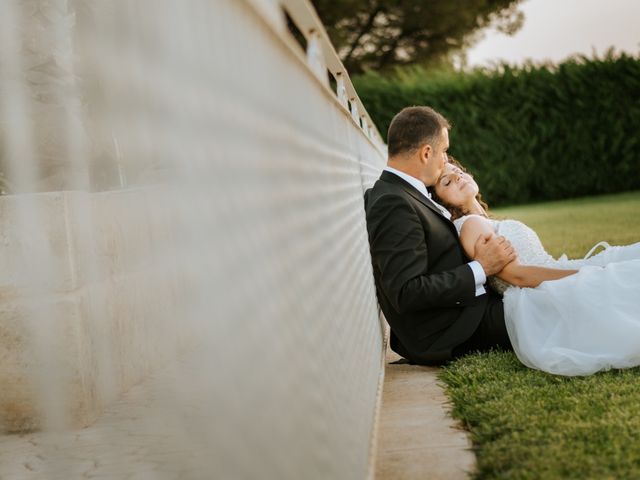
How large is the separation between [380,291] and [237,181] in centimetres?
314

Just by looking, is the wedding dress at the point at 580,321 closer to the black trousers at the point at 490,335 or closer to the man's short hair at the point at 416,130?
the black trousers at the point at 490,335

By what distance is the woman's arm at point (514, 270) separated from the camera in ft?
13.2

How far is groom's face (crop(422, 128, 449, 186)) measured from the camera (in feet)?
13.8

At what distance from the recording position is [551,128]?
18.6m

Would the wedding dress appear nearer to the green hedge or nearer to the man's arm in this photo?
the man's arm

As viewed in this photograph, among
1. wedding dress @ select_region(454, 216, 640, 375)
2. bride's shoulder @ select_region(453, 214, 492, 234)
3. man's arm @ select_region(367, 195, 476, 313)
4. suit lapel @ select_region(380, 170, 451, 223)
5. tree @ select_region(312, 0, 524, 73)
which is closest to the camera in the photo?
wedding dress @ select_region(454, 216, 640, 375)

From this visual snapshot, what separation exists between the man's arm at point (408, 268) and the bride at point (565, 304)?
27cm

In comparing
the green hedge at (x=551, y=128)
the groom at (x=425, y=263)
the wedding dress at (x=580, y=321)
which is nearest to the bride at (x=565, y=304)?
the wedding dress at (x=580, y=321)

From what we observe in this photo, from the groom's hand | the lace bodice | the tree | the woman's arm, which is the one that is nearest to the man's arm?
the groom's hand

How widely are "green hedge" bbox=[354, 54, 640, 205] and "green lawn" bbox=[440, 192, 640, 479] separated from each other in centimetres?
1555

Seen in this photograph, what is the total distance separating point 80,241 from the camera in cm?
331

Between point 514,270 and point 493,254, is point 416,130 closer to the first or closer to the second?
point 493,254

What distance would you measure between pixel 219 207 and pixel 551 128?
18.7m

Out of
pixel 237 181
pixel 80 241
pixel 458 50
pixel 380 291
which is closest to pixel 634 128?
pixel 458 50
